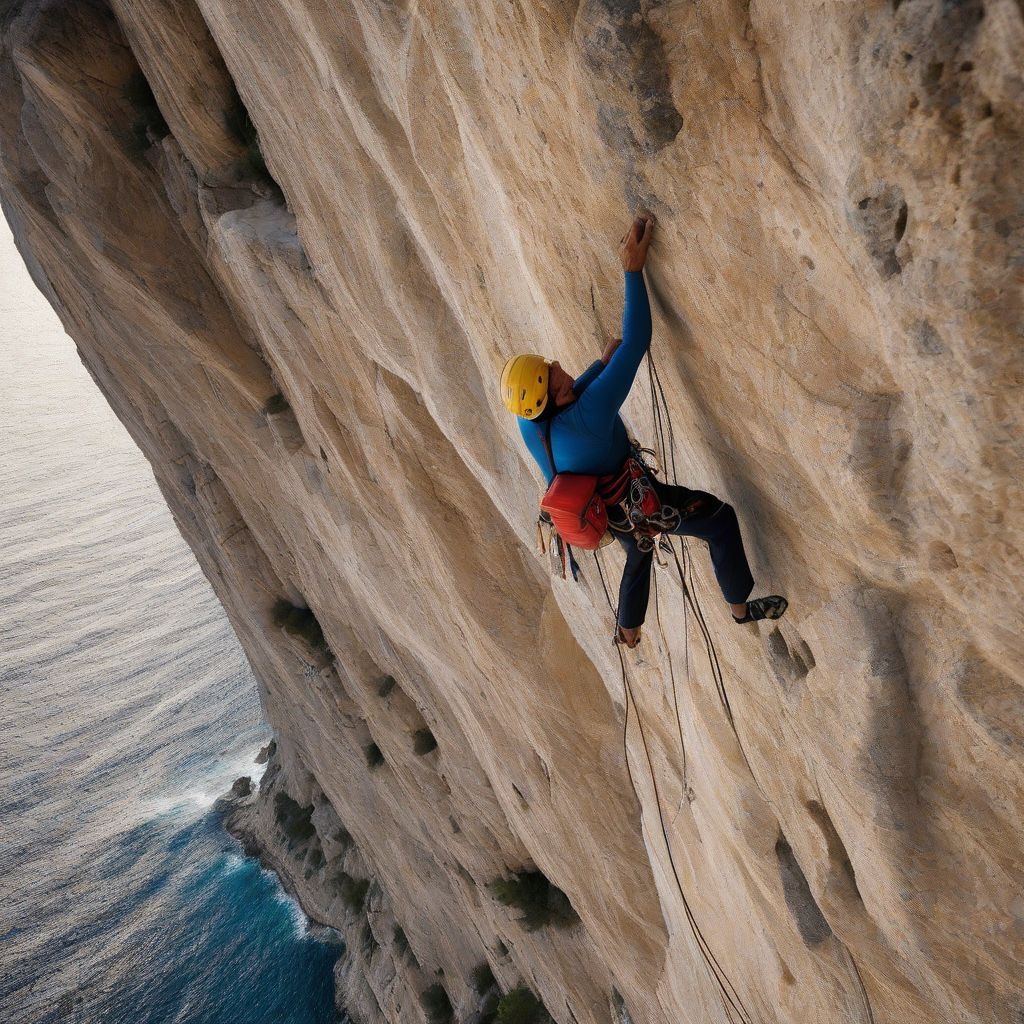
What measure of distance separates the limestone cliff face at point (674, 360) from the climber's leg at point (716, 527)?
118 mm

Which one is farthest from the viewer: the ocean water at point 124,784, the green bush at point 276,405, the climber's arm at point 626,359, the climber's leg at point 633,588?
the ocean water at point 124,784

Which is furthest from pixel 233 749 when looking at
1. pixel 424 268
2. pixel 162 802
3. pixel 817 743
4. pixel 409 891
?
pixel 817 743

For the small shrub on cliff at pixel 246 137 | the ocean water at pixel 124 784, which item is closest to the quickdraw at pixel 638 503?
the small shrub on cliff at pixel 246 137

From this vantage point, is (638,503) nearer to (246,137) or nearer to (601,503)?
(601,503)

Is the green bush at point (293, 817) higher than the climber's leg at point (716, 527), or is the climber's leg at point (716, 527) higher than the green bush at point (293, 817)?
the climber's leg at point (716, 527)

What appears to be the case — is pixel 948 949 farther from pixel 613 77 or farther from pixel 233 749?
pixel 233 749

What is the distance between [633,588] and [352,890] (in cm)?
2254

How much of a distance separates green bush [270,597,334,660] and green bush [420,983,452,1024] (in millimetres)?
8839

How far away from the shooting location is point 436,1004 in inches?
719

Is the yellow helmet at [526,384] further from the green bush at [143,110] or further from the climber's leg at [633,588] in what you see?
the green bush at [143,110]

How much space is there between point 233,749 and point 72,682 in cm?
896

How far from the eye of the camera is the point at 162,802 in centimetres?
2919

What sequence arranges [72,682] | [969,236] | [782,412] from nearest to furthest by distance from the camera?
[969,236] → [782,412] → [72,682]

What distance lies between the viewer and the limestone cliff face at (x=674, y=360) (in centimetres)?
194
